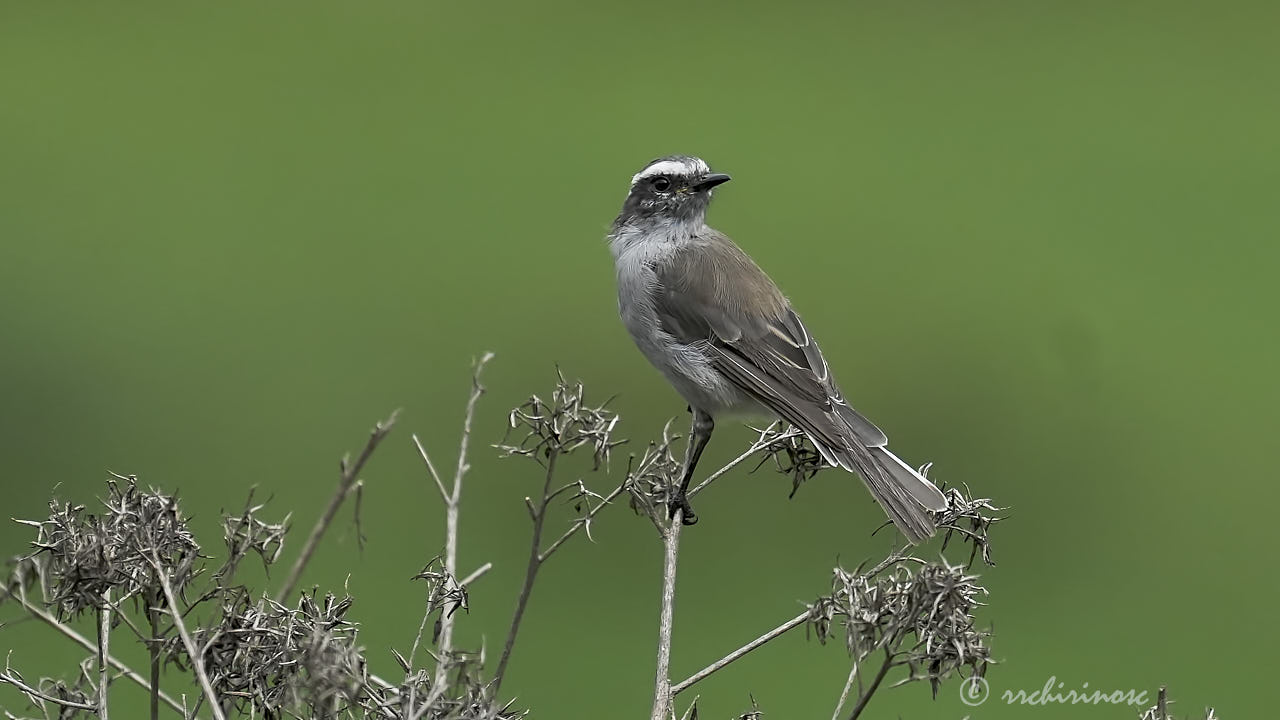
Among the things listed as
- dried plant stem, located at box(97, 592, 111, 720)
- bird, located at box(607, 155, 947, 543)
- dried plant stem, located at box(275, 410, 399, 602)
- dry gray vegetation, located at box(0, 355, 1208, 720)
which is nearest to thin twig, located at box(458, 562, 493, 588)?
dry gray vegetation, located at box(0, 355, 1208, 720)

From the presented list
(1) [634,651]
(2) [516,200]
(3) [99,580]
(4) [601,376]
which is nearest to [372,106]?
(2) [516,200]

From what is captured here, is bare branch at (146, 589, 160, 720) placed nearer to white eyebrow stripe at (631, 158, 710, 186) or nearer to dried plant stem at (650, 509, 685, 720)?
dried plant stem at (650, 509, 685, 720)

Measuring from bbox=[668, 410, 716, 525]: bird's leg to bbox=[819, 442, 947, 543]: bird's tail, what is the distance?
1.23 ft

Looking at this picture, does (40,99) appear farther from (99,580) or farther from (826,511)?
(99,580)

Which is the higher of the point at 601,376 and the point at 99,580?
the point at 601,376

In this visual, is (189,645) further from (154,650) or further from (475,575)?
(475,575)

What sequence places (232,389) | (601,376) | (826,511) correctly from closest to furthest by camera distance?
1. (826,511)
2. (601,376)
3. (232,389)

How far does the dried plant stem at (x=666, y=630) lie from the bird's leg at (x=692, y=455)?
0.19m

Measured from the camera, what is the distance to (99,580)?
224cm

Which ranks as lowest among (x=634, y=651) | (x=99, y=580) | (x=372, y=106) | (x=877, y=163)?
(x=99, y=580)

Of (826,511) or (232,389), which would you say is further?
(232,389)

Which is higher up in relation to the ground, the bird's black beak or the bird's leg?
the bird's black beak

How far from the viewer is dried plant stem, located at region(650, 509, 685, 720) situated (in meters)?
2.45

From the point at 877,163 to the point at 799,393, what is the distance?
14411mm
